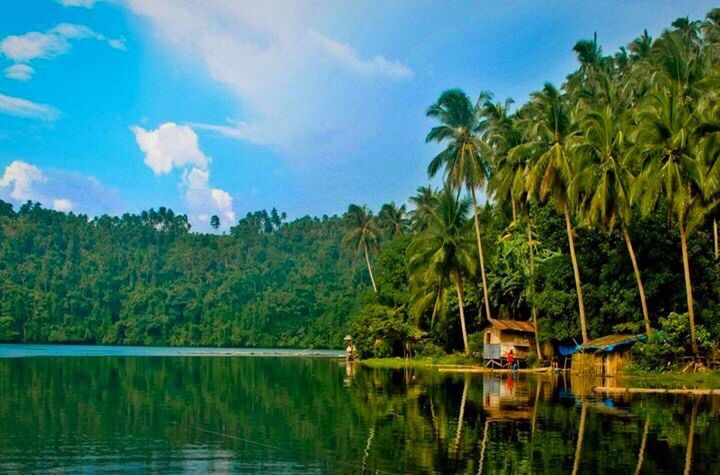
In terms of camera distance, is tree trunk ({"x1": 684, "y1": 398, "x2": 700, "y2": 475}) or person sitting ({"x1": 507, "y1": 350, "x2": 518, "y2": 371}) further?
person sitting ({"x1": 507, "y1": 350, "x2": 518, "y2": 371})

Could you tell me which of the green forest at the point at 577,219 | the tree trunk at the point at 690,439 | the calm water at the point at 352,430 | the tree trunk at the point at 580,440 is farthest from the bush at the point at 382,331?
the tree trunk at the point at 580,440

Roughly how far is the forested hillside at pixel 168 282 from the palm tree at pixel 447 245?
191 feet

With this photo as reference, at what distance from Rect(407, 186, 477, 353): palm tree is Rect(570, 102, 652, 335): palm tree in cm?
1371

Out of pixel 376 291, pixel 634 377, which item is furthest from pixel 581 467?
pixel 376 291

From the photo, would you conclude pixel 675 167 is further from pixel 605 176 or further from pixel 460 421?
Answer: pixel 460 421

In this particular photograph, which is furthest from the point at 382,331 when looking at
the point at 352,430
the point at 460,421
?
the point at 352,430

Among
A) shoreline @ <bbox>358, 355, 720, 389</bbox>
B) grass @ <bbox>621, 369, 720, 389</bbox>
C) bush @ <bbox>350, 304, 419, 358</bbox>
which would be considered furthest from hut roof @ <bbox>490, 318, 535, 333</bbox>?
grass @ <bbox>621, 369, 720, 389</bbox>

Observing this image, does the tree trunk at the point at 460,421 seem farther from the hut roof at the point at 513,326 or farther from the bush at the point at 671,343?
the hut roof at the point at 513,326

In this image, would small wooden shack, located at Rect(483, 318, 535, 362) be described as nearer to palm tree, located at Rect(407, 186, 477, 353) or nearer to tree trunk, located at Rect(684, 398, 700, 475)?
palm tree, located at Rect(407, 186, 477, 353)

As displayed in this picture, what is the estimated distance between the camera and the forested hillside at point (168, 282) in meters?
122

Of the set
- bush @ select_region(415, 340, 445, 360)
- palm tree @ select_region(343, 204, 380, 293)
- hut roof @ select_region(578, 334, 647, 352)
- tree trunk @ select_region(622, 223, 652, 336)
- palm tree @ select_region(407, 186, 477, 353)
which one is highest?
palm tree @ select_region(343, 204, 380, 293)

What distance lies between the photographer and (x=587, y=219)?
40750mm

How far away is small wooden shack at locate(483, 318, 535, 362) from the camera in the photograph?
50094 millimetres

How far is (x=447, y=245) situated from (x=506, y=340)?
722cm
